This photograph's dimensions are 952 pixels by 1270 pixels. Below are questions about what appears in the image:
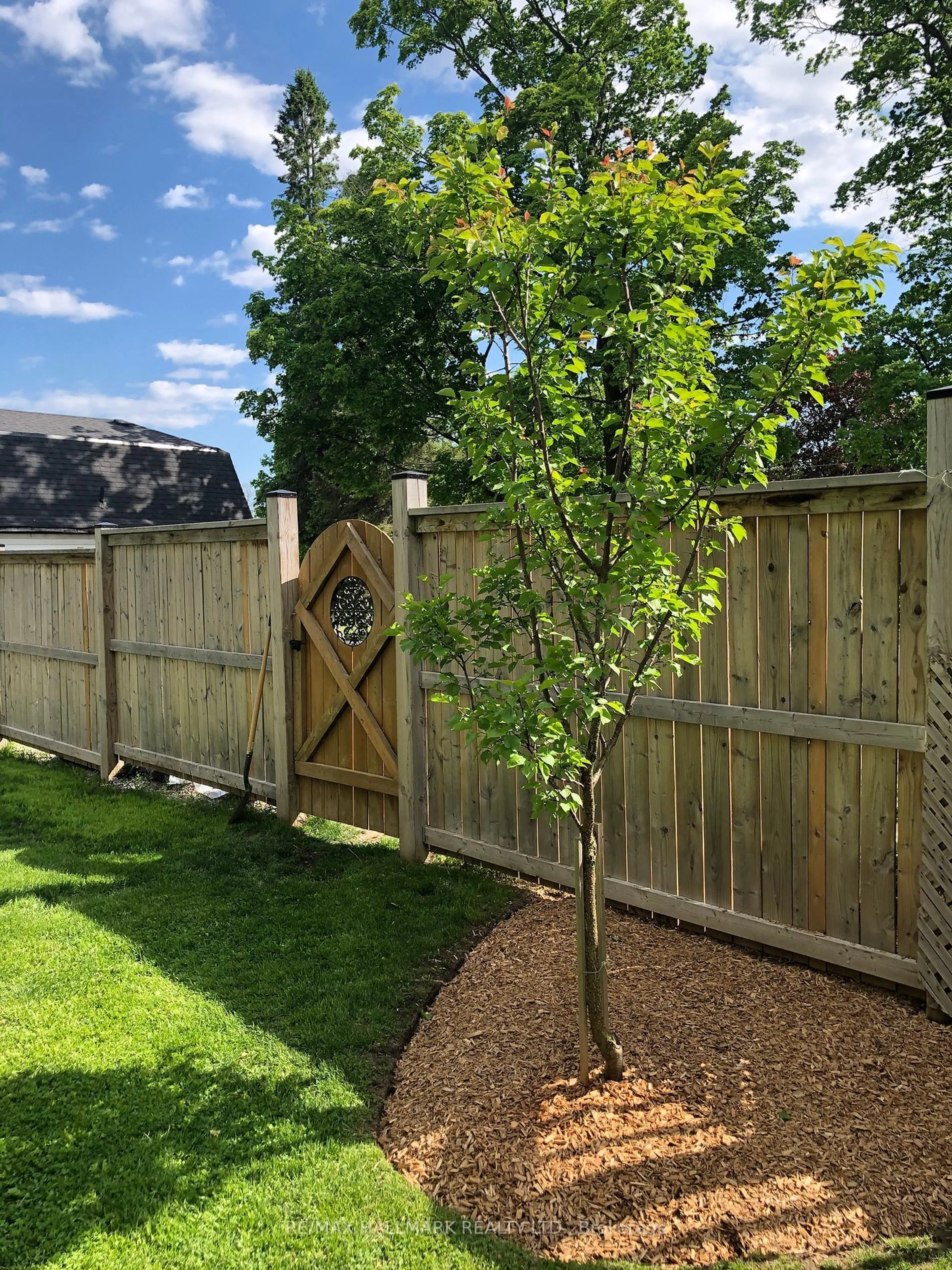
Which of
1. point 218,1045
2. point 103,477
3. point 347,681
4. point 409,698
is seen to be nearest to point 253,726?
point 347,681

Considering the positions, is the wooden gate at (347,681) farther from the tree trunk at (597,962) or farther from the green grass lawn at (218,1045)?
the tree trunk at (597,962)

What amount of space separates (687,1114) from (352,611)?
3.67 m

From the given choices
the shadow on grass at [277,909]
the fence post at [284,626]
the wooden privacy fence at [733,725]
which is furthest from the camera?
the fence post at [284,626]

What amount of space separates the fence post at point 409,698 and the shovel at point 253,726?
1.32m

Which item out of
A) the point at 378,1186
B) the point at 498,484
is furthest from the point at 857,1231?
the point at 498,484

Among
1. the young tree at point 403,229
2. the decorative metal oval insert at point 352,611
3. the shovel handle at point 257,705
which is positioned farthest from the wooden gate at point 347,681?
the young tree at point 403,229

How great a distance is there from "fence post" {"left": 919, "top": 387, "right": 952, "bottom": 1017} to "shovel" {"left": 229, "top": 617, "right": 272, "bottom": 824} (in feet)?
14.1

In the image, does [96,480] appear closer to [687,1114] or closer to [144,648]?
[144,648]

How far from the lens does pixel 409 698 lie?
16.9 ft

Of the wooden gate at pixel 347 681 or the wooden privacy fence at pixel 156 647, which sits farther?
the wooden privacy fence at pixel 156 647

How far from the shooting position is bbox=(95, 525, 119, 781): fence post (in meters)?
7.88

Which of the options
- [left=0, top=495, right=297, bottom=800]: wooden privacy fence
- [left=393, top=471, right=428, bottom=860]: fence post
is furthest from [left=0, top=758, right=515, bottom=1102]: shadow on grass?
[left=0, top=495, right=297, bottom=800]: wooden privacy fence

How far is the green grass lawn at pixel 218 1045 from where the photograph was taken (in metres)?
2.33

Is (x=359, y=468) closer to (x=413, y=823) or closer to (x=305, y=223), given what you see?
(x=305, y=223)
